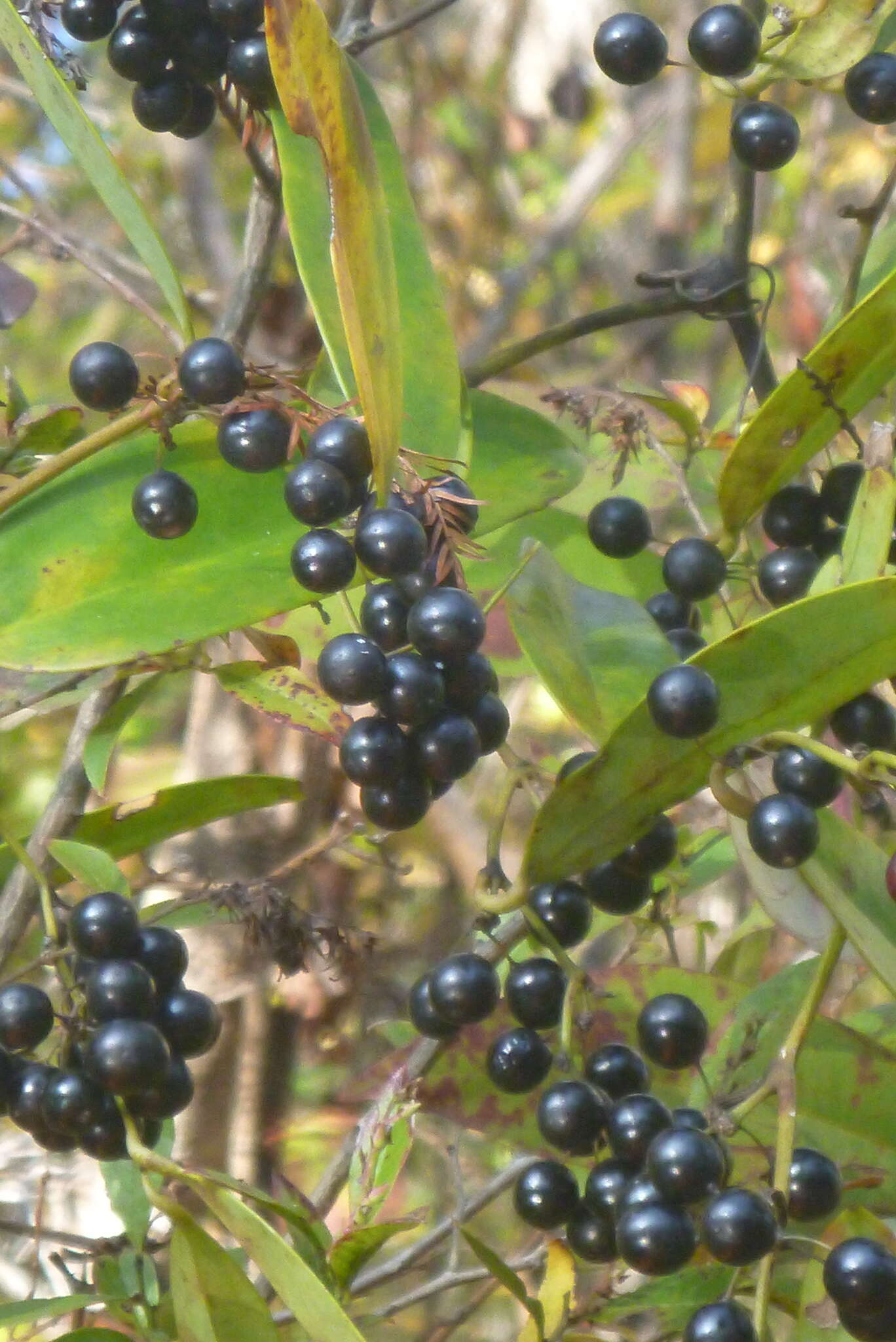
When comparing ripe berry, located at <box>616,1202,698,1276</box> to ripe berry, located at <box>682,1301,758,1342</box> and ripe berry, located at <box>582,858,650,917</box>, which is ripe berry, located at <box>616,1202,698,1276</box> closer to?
ripe berry, located at <box>682,1301,758,1342</box>

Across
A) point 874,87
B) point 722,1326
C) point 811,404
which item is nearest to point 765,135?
point 874,87

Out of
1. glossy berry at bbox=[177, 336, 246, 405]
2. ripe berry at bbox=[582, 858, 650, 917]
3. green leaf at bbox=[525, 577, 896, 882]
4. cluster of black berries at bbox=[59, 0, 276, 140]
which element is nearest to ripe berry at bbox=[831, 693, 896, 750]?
green leaf at bbox=[525, 577, 896, 882]

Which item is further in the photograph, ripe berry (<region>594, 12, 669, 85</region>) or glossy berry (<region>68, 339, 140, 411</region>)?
ripe berry (<region>594, 12, 669, 85</region>)

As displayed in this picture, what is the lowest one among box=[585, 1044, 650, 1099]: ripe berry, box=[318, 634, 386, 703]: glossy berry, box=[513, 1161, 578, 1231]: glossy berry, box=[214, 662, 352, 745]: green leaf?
box=[513, 1161, 578, 1231]: glossy berry

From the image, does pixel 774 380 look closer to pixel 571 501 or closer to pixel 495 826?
pixel 571 501

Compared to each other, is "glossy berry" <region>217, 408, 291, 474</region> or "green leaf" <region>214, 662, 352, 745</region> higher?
"glossy berry" <region>217, 408, 291, 474</region>
